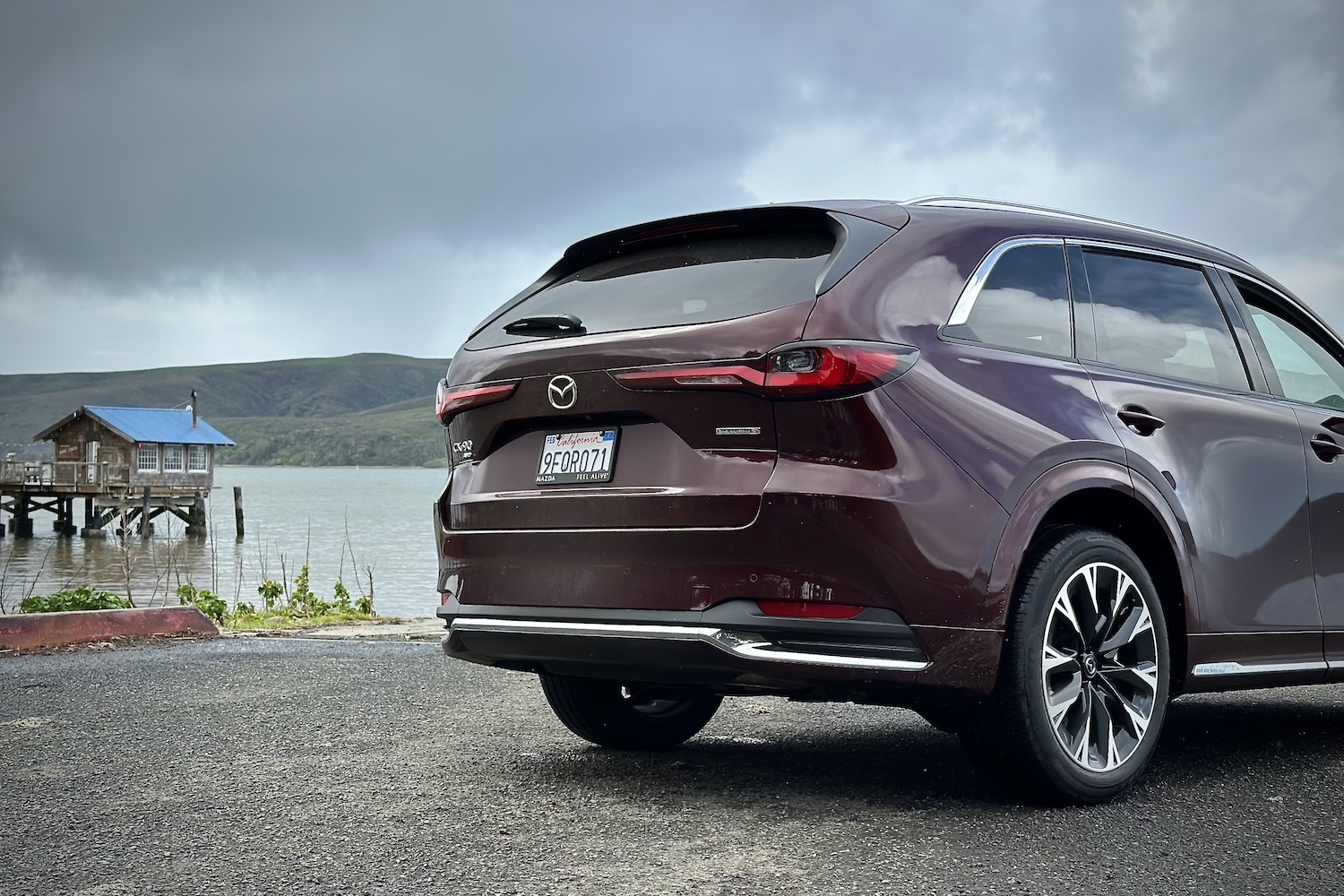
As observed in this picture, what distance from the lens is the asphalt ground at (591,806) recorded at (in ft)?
10.9

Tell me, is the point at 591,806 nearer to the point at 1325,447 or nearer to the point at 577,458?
the point at 577,458

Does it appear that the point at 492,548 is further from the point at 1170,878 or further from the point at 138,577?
the point at 138,577

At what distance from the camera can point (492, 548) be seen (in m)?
4.30

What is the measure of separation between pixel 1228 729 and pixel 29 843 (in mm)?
4745

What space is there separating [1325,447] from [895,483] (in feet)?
7.91

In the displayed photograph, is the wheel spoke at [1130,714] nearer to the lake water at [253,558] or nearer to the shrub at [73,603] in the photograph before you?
the shrub at [73,603]

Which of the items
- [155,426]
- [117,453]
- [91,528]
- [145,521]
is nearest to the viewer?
[145,521]

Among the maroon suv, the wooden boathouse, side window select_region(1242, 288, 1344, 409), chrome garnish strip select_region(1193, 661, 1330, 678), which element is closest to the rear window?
the maroon suv

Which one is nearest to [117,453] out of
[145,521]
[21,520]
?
[145,521]

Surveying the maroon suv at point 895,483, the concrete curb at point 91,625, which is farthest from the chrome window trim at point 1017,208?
the concrete curb at point 91,625

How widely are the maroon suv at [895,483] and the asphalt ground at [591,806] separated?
1.16ft

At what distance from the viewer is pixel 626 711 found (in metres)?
5.10

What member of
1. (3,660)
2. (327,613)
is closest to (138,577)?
(327,613)

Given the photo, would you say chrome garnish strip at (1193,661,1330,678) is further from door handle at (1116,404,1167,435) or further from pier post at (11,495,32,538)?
pier post at (11,495,32,538)
